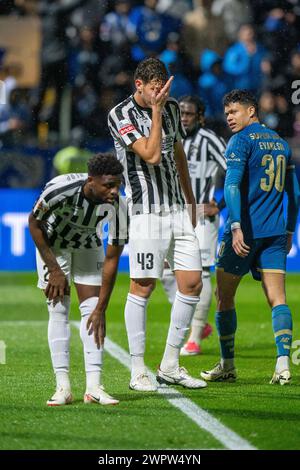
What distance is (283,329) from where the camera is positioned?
7.30 m

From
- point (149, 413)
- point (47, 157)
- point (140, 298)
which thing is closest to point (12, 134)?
point (47, 157)

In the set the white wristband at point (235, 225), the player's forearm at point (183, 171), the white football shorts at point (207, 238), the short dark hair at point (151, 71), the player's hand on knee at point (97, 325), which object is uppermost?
the short dark hair at point (151, 71)

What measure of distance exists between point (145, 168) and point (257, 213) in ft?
2.72

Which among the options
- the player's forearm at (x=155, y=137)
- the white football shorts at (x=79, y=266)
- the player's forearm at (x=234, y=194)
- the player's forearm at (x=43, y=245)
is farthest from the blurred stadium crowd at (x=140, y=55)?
the player's forearm at (x=43, y=245)

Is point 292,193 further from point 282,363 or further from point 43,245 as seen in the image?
point 43,245

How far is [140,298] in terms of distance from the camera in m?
7.16

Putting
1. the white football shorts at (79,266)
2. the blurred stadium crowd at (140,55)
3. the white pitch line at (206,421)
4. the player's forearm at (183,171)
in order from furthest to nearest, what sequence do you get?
the blurred stadium crowd at (140,55)
the player's forearm at (183,171)
the white football shorts at (79,266)
the white pitch line at (206,421)

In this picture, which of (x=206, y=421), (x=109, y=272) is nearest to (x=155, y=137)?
(x=109, y=272)

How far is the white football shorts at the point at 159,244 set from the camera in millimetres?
7145

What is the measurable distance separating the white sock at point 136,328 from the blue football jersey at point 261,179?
824mm

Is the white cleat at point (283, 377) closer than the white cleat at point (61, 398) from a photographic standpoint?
No

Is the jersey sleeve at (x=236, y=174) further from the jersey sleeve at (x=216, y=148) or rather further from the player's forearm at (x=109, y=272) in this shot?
the jersey sleeve at (x=216, y=148)

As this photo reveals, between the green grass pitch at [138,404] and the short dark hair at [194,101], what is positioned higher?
the short dark hair at [194,101]

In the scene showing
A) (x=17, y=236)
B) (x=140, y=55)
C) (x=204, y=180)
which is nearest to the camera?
(x=204, y=180)
